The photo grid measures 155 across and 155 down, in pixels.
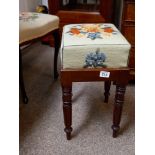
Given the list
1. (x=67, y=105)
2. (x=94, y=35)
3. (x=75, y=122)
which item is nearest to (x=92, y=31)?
(x=94, y=35)

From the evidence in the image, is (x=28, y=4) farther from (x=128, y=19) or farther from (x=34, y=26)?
(x=128, y=19)

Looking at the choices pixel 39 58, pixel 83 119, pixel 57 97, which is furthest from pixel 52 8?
pixel 83 119

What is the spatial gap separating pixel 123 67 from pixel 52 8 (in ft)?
4.53

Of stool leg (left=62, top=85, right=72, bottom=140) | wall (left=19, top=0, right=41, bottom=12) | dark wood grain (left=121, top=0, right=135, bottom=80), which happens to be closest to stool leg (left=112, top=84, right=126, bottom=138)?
stool leg (left=62, top=85, right=72, bottom=140)

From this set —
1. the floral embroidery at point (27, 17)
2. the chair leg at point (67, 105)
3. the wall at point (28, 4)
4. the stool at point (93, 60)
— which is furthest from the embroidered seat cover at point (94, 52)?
the wall at point (28, 4)

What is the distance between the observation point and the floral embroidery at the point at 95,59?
987 millimetres

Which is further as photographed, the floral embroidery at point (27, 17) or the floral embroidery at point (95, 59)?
the floral embroidery at point (27, 17)

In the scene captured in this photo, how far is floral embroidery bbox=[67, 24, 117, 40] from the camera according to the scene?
3.52 feet

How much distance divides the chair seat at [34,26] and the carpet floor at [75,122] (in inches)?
16.5

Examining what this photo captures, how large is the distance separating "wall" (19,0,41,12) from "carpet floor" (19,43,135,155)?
77 centimetres

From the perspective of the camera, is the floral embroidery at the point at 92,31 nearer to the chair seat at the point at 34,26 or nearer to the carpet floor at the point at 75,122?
the chair seat at the point at 34,26

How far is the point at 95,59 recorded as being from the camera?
1.00m

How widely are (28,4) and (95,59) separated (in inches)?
63.3
